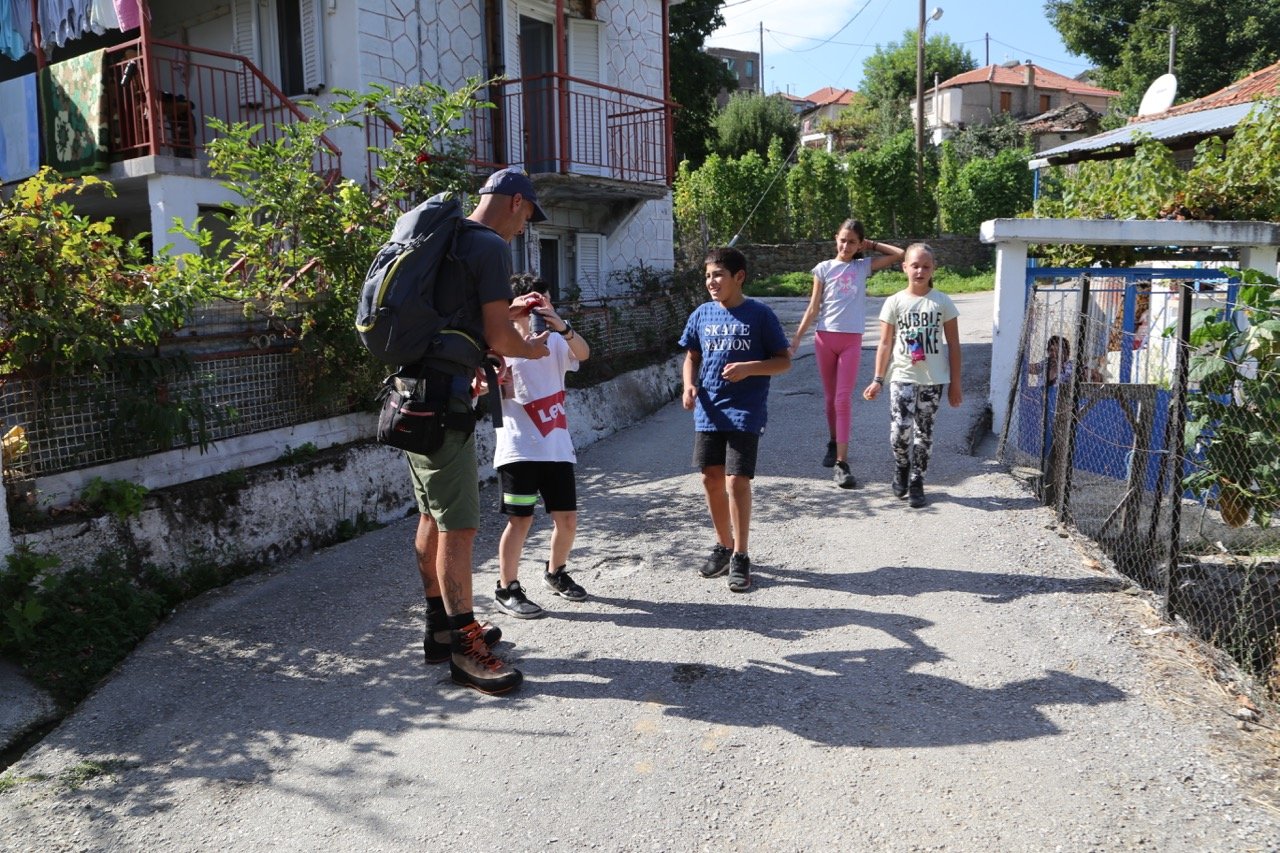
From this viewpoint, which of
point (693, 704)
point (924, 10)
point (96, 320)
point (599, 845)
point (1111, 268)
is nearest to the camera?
point (599, 845)

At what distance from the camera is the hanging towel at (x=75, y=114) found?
9.48 metres

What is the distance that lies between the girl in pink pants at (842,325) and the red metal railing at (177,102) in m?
4.29

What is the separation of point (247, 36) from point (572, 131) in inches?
149

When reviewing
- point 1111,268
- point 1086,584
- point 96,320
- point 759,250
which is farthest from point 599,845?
point 759,250

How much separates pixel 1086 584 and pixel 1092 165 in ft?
17.4

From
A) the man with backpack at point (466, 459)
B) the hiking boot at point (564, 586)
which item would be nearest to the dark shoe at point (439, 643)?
the man with backpack at point (466, 459)

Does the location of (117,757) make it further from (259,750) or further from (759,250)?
(759,250)

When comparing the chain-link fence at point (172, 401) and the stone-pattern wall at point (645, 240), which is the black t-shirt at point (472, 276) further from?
the stone-pattern wall at point (645, 240)

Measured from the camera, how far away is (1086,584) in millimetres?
4984

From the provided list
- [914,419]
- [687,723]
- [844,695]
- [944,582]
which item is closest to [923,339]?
[914,419]

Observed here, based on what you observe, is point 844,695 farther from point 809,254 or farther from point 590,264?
point 809,254

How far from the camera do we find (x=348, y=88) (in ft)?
33.4

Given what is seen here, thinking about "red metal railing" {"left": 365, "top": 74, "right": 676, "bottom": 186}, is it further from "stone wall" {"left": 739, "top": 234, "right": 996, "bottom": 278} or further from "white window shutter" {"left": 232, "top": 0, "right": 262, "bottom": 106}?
"stone wall" {"left": 739, "top": 234, "right": 996, "bottom": 278}

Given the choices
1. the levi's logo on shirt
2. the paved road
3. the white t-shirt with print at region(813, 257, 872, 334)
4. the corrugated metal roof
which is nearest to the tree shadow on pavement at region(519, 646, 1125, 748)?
the paved road
